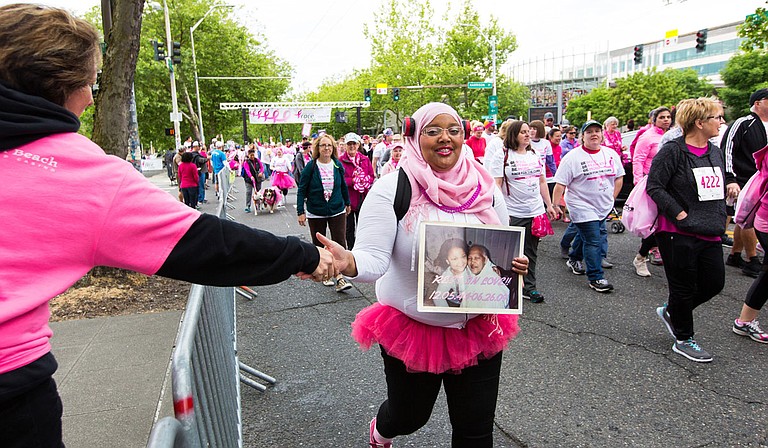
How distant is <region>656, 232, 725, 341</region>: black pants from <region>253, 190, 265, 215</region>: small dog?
1167cm

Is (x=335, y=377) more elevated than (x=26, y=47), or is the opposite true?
(x=26, y=47)

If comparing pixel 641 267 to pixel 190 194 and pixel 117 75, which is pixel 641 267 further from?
pixel 190 194

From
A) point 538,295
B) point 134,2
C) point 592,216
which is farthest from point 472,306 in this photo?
point 134,2

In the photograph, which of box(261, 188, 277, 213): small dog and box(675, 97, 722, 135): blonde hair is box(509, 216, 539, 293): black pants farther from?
box(261, 188, 277, 213): small dog

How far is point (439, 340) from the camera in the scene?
2.58 meters

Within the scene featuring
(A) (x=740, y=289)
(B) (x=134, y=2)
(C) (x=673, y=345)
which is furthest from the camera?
(B) (x=134, y=2)

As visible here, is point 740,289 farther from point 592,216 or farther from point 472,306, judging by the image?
point 472,306

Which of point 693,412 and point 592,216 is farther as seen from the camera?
point 592,216

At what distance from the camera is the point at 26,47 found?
1425 millimetres

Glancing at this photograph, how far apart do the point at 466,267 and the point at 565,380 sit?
7.20 ft

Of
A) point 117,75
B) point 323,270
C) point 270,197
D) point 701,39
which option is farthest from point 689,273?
point 701,39

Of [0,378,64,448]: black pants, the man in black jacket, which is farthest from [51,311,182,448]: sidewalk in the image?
the man in black jacket

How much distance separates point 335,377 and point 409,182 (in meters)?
2.27

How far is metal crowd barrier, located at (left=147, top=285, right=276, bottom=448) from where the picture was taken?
1.69m
